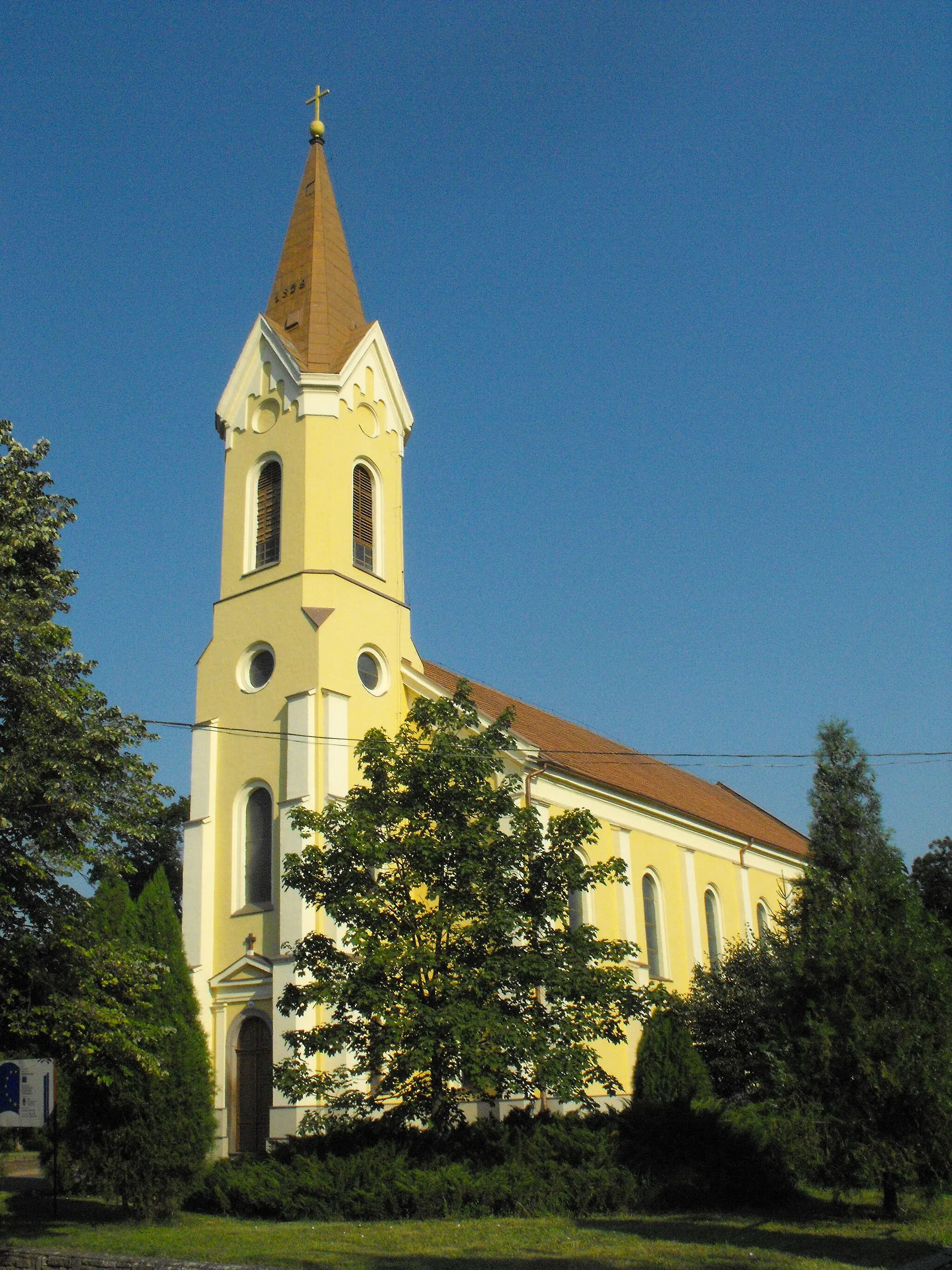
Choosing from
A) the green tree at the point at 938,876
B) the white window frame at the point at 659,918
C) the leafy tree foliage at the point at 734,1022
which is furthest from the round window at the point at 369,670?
the green tree at the point at 938,876

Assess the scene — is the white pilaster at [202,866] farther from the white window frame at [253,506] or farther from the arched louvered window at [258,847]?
the white window frame at [253,506]

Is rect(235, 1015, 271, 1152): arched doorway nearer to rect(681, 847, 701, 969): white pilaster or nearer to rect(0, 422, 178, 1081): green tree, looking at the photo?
rect(0, 422, 178, 1081): green tree

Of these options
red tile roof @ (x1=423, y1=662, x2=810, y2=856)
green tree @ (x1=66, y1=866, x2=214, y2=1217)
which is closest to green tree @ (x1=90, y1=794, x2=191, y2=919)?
red tile roof @ (x1=423, y1=662, x2=810, y2=856)

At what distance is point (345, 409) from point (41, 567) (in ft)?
47.4

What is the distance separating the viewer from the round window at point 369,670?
88.6 feet

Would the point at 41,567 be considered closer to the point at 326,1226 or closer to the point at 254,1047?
the point at 326,1226

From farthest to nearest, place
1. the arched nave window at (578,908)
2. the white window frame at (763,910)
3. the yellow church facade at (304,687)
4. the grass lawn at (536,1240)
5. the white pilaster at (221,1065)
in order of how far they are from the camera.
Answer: the white window frame at (763,910) < the arched nave window at (578,908) < the yellow church facade at (304,687) < the white pilaster at (221,1065) < the grass lawn at (536,1240)

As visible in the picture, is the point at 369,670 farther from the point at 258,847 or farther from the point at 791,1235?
the point at 791,1235

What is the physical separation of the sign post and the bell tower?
22.0ft


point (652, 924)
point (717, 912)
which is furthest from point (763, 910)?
point (652, 924)

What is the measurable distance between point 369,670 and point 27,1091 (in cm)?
1390

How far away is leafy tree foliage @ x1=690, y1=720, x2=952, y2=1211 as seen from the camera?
14.0 m

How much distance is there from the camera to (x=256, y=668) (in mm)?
27062

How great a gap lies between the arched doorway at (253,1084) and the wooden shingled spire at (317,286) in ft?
51.5
